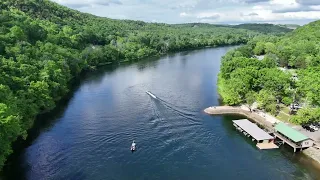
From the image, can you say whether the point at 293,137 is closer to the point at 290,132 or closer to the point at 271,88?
the point at 290,132

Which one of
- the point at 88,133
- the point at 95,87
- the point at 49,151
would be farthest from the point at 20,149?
the point at 95,87

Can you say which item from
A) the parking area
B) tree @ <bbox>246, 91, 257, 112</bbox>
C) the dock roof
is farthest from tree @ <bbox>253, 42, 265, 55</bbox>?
the parking area

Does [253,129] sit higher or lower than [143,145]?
higher

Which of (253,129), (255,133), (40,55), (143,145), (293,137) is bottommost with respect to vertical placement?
(143,145)

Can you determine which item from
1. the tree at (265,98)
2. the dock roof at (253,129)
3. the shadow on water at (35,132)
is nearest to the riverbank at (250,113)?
the tree at (265,98)

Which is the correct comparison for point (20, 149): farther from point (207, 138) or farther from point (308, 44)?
point (308, 44)

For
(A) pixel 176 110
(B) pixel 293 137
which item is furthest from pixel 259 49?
(B) pixel 293 137

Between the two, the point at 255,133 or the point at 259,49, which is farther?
the point at 259,49

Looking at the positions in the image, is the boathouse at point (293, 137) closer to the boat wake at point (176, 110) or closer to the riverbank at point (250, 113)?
the riverbank at point (250, 113)

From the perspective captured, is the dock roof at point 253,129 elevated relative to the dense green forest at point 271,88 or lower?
lower
